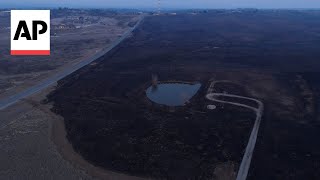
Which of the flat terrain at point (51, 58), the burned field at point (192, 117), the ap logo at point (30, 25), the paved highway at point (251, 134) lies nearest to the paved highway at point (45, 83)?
the flat terrain at point (51, 58)

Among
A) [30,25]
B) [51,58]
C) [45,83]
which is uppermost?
[30,25]

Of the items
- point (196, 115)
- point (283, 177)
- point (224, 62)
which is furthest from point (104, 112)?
point (224, 62)

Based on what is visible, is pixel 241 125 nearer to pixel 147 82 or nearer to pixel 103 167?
pixel 103 167

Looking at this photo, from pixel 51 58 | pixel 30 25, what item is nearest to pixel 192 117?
pixel 30 25

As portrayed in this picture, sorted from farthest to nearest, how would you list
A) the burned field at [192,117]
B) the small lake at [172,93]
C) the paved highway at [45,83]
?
the small lake at [172,93] < the paved highway at [45,83] < the burned field at [192,117]

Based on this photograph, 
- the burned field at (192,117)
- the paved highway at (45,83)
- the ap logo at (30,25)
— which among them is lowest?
the paved highway at (45,83)

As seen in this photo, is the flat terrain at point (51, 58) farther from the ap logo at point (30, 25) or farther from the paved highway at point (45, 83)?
the ap logo at point (30, 25)

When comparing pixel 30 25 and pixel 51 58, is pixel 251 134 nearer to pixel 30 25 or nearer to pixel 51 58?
pixel 30 25

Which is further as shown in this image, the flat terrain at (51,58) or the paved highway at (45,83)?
the flat terrain at (51,58)
